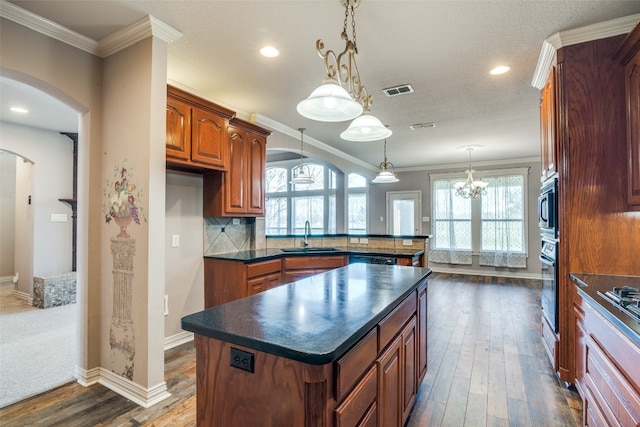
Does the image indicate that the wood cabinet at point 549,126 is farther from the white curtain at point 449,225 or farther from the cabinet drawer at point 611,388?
the white curtain at point 449,225

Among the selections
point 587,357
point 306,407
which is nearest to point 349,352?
point 306,407

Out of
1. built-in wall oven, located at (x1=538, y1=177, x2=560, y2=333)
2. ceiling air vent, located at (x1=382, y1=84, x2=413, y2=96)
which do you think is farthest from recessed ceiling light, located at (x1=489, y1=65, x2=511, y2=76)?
built-in wall oven, located at (x1=538, y1=177, x2=560, y2=333)

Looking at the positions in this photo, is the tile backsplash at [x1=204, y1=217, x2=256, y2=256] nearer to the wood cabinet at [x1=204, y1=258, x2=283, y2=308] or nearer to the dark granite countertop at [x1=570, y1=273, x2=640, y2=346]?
the wood cabinet at [x1=204, y1=258, x2=283, y2=308]

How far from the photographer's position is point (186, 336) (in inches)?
134

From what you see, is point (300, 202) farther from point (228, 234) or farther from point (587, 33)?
point (587, 33)

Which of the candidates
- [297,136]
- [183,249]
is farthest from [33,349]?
[297,136]

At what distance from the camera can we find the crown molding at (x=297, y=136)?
13.8 ft

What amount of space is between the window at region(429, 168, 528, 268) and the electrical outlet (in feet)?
24.1

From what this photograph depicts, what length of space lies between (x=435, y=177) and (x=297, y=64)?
5981 mm

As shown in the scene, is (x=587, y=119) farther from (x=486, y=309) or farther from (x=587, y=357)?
(x=486, y=309)

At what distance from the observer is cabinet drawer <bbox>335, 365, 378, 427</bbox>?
1094mm

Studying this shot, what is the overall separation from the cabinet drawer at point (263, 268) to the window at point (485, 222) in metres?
5.23

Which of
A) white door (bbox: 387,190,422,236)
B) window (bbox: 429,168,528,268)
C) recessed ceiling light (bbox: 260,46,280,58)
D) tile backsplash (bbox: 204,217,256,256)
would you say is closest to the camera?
recessed ceiling light (bbox: 260,46,280,58)

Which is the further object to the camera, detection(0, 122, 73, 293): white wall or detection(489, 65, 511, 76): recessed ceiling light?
detection(0, 122, 73, 293): white wall
